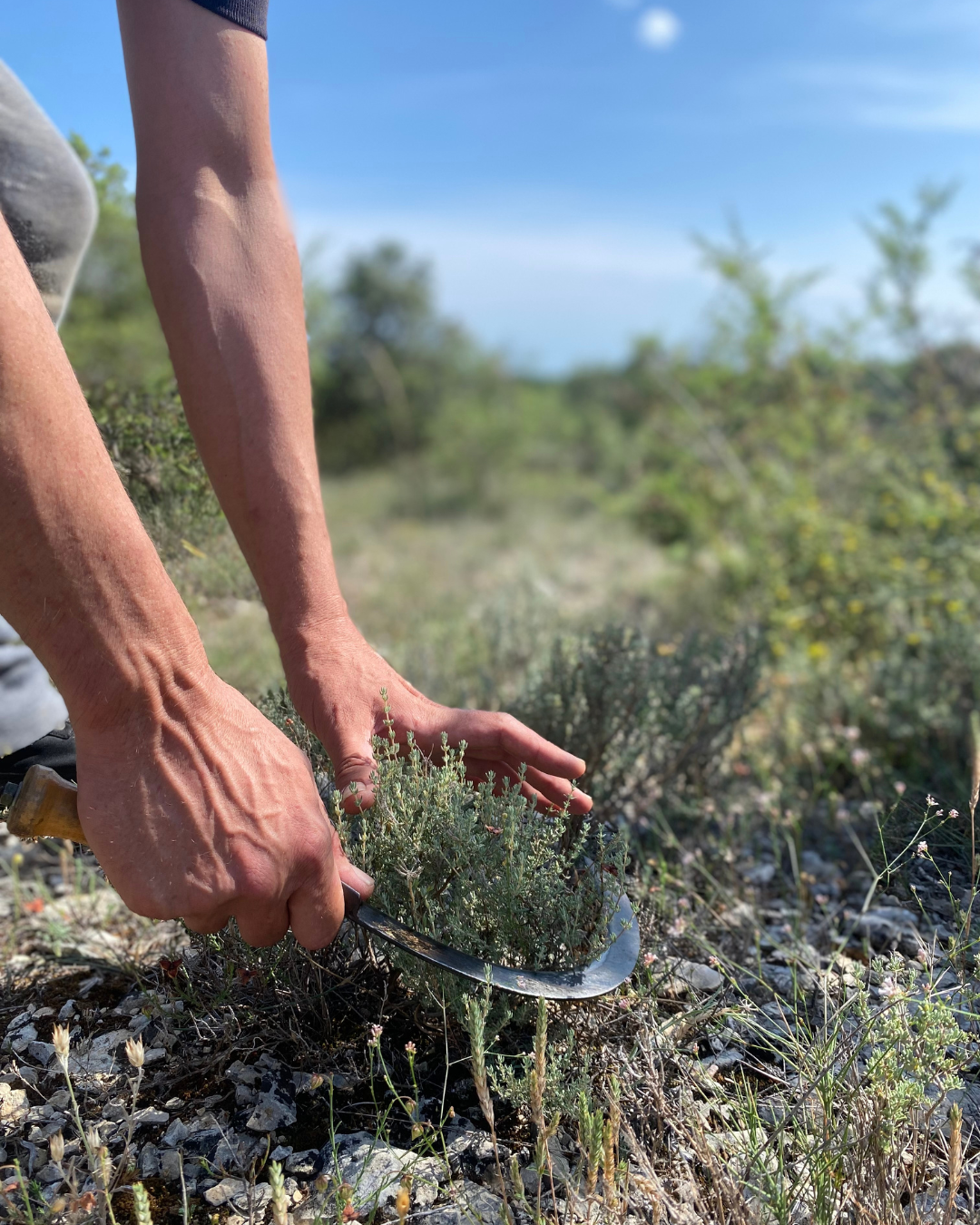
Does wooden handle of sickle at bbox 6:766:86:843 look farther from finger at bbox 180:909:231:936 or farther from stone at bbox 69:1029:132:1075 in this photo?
stone at bbox 69:1029:132:1075

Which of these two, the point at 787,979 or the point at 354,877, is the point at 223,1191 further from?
the point at 787,979

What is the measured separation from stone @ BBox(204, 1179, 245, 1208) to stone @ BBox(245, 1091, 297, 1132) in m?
0.09

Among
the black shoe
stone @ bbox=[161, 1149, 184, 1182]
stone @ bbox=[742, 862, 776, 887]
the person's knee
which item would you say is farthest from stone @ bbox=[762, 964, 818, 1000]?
the person's knee

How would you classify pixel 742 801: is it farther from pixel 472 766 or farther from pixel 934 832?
pixel 472 766

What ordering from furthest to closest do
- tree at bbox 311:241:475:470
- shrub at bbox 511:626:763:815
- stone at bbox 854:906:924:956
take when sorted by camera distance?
tree at bbox 311:241:475:470, shrub at bbox 511:626:763:815, stone at bbox 854:906:924:956

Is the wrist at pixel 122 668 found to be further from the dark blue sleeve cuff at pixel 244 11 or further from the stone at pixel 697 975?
the dark blue sleeve cuff at pixel 244 11

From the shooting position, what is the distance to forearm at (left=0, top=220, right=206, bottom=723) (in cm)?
112

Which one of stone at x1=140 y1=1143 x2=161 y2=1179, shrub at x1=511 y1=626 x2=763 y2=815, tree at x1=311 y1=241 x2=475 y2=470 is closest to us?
stone at x1=140 y1=1143 x2=161 y2=1179

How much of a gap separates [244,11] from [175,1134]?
75.6 inches

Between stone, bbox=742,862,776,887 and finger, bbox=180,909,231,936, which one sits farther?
stone, bbox=742,862,776,887

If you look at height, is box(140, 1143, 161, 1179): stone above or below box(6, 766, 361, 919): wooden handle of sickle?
below

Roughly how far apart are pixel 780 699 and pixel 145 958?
2.50 meters

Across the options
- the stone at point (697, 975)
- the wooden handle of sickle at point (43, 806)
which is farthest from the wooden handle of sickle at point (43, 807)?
the stone at point (697, 975)

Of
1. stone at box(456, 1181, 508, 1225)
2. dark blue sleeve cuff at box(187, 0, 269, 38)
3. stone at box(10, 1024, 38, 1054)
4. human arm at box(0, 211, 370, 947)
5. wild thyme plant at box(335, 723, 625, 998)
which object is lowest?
stone at box(10, 1024, 38, 1054)
